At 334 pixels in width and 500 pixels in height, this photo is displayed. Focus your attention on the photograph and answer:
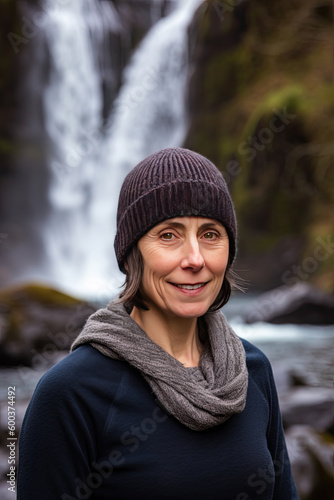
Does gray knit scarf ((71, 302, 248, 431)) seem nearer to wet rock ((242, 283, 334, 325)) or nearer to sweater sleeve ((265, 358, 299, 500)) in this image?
sweater sleeve ((265, 358, 299, 500))

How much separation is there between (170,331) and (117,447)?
38 cm

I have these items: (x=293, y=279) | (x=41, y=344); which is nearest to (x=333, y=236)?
(x=293, y=279)

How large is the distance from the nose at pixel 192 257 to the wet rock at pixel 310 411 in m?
4.60

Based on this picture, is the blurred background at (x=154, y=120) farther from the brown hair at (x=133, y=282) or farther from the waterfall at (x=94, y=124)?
the brown hair at (x=133, y=282)

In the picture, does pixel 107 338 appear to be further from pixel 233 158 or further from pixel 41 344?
pixel 233 158

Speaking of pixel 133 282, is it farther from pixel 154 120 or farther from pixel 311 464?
pixel 154 120

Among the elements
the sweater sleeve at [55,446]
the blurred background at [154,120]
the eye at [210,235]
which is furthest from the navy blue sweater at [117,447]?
the blurred background at [154,120]

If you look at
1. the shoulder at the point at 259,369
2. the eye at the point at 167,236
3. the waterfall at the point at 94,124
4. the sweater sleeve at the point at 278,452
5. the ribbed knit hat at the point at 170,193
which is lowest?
the waterfall at the point at 94,124

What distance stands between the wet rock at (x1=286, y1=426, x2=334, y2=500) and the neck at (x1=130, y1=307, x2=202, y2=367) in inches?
112

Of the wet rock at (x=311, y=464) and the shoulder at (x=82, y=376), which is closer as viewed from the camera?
the shoulder at (x=82, y=376)

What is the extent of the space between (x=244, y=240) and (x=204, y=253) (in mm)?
16877

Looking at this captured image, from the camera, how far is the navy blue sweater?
60.4 inches

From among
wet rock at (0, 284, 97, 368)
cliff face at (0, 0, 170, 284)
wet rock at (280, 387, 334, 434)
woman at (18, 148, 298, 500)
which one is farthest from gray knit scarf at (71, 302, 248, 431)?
cliff face at (0, 0, 170, 284)

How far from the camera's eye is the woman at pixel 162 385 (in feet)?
5.10
